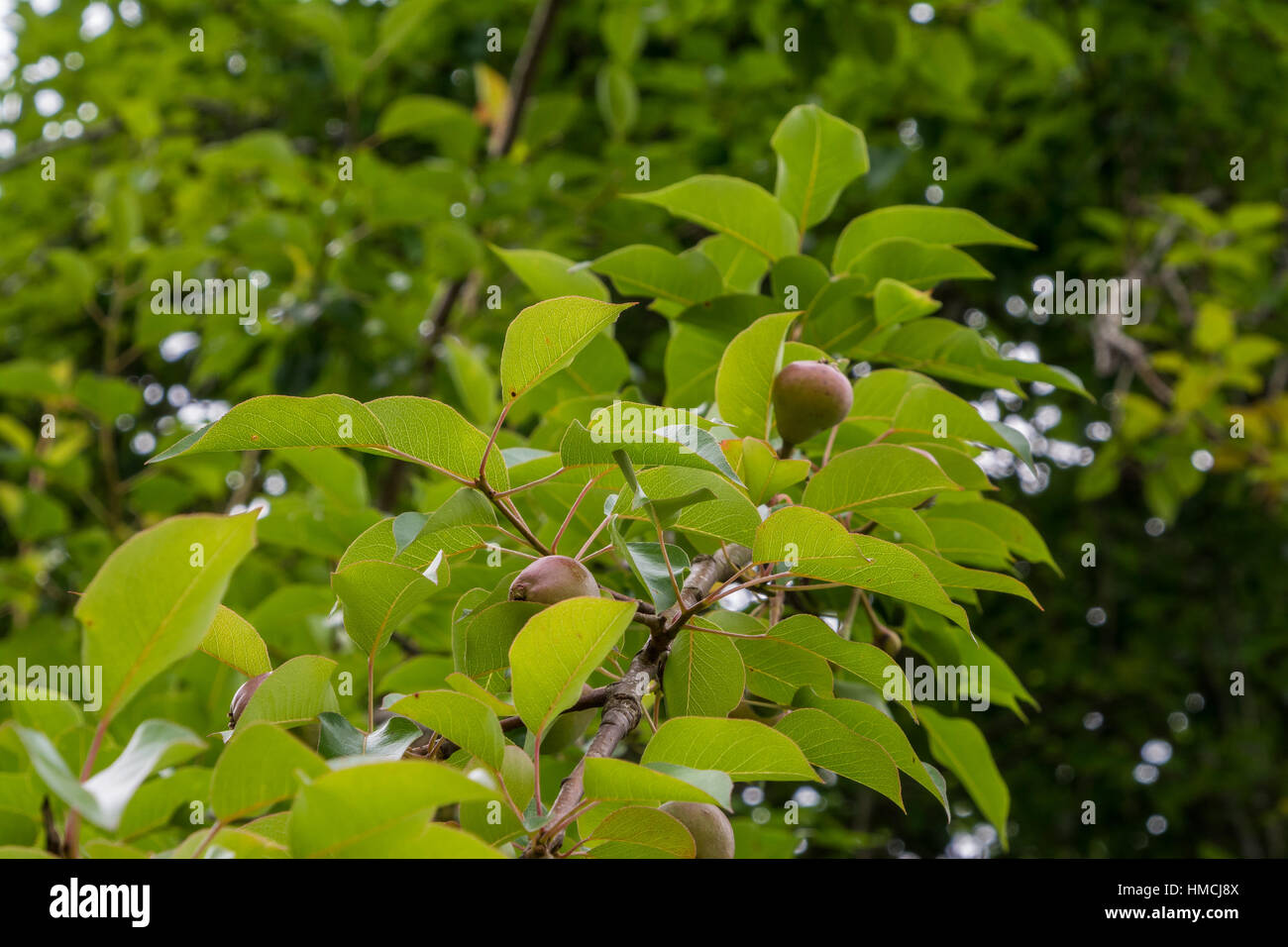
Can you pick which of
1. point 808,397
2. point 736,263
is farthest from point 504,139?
point 808,397

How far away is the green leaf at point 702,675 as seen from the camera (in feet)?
2.58

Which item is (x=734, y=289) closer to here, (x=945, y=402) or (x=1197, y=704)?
(x=945, y=402)

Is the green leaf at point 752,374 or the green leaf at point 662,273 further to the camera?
the green leaf at point 662,273

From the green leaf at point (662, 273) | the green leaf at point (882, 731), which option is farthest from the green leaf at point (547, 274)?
the green leaf at point (882, 731)

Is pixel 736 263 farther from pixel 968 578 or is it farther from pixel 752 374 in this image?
pixel 968 578

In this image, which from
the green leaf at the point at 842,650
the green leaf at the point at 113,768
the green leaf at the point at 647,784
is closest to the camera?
the green leaf at the point at 113,768

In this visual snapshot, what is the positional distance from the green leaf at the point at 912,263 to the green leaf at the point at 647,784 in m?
0.63

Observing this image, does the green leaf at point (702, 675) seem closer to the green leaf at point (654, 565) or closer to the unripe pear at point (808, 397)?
the green leaf at point (654, 565)

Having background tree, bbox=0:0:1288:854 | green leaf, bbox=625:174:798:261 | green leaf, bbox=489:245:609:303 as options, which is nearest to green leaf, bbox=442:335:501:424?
background tree, bbox=0:0:1288:854

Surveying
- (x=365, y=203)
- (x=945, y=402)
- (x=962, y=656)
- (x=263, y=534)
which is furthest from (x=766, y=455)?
(x=365, y=203)

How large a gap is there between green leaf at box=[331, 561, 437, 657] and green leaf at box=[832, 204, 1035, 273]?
611 mm

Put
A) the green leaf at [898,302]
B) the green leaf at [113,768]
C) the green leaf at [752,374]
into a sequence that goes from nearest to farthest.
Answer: the green leaf at [113,768], the green leaf at [752,374], the green leaf at [898,302]

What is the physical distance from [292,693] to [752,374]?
47 centimetres

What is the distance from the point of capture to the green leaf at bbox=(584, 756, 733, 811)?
568 millimetres
